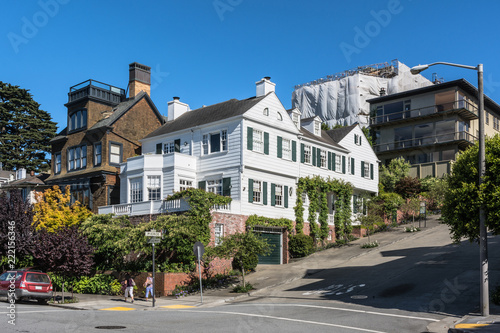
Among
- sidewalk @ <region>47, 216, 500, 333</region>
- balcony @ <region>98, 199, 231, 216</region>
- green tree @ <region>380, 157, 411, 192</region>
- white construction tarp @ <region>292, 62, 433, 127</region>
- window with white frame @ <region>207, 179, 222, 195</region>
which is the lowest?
sidewalk @ <region>47, 216, 500, 333</region>

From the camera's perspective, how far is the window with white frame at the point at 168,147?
38.8 metres

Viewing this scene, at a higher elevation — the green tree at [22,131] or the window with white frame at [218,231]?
the green tree at [22,131]

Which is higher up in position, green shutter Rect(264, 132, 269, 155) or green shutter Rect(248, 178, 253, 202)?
green shutter Rect(264, 132, 269, 155)

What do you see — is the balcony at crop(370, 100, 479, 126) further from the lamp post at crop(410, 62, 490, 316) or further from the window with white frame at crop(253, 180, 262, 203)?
the lamp post at crop(410, 62, 490, 316)

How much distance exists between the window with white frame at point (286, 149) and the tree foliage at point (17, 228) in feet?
58.1

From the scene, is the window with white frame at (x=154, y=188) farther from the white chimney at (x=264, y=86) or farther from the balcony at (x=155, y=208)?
the white chimney at (x=264, y=86)

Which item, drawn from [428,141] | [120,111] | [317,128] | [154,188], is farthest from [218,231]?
[428,141]

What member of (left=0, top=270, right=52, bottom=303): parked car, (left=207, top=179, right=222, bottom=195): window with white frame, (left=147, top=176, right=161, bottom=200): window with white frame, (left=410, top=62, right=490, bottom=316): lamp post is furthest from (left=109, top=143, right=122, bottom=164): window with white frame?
(left=410, top=62, right=490, bottom=316): lamp post

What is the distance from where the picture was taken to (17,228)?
3428 cm

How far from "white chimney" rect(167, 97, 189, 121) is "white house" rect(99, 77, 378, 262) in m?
1.63

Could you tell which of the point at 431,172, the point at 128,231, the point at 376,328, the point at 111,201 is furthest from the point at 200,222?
the point at 431,172

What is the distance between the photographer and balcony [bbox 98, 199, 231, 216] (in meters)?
30.9

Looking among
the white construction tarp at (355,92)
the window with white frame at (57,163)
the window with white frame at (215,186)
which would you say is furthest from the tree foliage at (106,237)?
the white construction tarp at (355,92)

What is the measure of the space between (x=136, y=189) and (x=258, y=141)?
373 inches
